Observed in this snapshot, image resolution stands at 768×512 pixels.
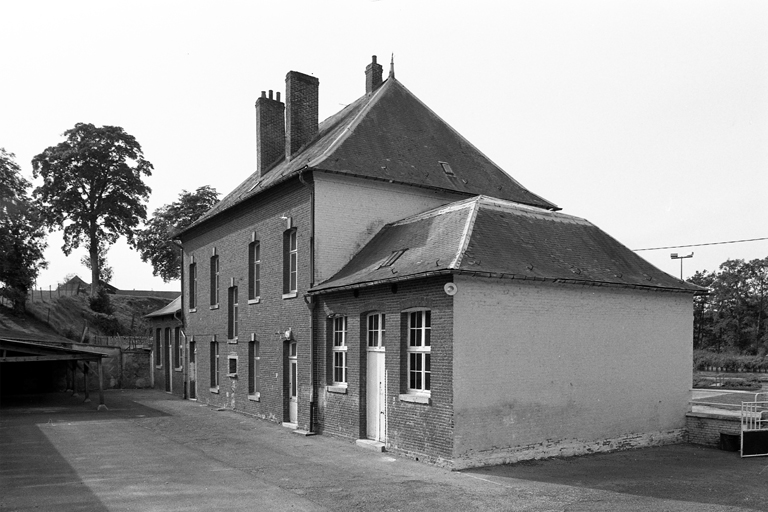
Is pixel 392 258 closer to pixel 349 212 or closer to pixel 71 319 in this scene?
pixel 349 212

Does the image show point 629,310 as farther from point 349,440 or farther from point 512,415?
point 349,440

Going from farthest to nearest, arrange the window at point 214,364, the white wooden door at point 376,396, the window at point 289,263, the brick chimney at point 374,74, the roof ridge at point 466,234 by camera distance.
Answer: the window at point 214,364
the brick chimney at point 374,74
the window at point 289,263
the white wooden door at point 376,396
the roof ridge at point 466,234

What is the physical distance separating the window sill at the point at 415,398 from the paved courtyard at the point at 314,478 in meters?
1.20

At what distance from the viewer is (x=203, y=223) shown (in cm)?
2472

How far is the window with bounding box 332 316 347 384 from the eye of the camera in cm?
1612

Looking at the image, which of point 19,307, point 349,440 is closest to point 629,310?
point 349,440

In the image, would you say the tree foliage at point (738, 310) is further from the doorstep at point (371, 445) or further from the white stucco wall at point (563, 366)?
the doorstep at point (371, 445)

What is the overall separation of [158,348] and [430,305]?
23966 millimetres

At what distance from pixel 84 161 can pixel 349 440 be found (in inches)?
1532

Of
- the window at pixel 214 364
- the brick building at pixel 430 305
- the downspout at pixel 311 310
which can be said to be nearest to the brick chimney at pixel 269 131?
the brick building at pixel 430 305

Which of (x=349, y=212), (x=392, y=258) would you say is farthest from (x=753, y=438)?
(x=349, y=212)

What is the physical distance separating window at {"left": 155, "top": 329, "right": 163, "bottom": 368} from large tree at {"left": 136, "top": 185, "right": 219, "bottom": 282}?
1966cm

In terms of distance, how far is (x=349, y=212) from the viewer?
687 inches

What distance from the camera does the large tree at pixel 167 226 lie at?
51750mm
